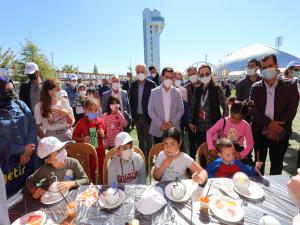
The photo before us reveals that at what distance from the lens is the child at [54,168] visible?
2.15 meters

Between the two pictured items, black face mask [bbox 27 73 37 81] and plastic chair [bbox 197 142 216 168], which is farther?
black face mask [bbox 27 73 37 81]

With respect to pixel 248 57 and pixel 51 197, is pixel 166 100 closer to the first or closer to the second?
pixel 51 197

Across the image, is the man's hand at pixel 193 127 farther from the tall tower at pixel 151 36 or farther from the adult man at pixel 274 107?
the tall tower at pixel 151 36

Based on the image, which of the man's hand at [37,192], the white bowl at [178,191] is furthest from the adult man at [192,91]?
the man's hand at [37,192]

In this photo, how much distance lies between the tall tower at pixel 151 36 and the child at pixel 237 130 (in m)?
95.2

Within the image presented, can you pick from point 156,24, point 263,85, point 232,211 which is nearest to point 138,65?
point 263,85

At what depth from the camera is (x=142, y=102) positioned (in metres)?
4.47

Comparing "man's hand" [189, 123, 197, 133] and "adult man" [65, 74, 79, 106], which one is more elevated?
"adult man" [65, 74, 79, 106]

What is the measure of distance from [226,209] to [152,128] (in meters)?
2.47

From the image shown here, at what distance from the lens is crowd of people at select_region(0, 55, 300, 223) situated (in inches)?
93.3

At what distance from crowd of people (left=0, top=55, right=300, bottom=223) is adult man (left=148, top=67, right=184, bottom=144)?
0.7 inches

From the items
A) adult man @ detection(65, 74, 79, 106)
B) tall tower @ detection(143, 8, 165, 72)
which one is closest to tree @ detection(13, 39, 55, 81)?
adult man @ detection(65, 74, 79, 106)

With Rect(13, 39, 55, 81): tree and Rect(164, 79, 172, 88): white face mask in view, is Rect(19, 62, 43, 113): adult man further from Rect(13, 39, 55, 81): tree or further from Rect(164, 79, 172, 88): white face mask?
Rect(13, 39, 55, 81): tree

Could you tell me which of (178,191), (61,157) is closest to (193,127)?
(178,191)
